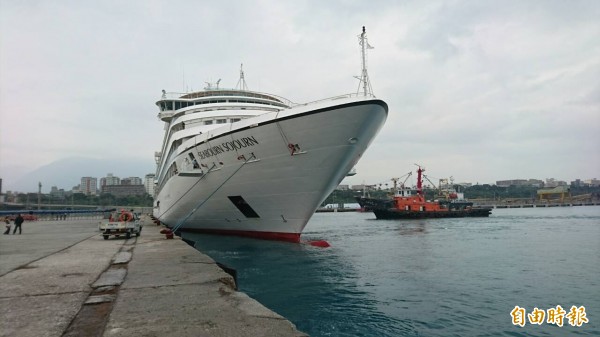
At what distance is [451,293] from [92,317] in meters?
8.65

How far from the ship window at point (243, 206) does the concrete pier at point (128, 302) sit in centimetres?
913

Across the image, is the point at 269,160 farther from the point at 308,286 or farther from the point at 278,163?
the point at 308,286

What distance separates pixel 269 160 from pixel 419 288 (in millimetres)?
7937

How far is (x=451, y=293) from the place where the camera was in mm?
9992

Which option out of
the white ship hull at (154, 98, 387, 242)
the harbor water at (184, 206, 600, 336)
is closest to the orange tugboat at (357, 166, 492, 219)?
the harbor water at (184, 206, 600, 336)

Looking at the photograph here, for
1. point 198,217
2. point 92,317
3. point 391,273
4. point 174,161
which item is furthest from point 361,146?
point 92,317

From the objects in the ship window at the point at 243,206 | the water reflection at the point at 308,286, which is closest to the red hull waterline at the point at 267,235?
the water reflection at the point at 308,286

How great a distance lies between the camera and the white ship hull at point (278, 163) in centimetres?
1466

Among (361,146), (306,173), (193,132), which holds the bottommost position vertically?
(306,173)

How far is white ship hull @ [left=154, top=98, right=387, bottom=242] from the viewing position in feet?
48.1

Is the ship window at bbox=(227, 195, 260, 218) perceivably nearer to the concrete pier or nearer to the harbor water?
the harbor water

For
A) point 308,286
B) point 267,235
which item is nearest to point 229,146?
point 267,235

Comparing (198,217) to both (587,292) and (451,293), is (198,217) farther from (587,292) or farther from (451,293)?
(587,292)

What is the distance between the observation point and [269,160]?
52.1ft
